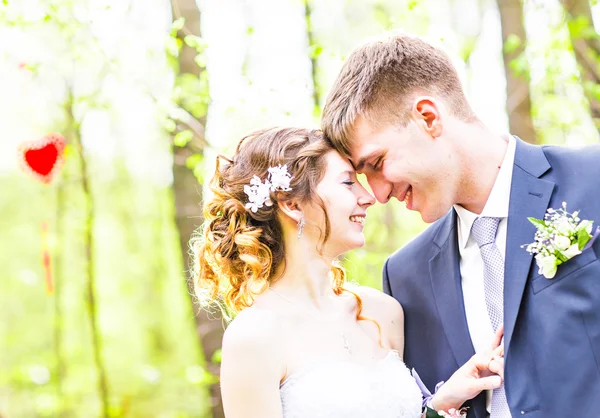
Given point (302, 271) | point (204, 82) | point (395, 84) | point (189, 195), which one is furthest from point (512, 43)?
point (302, 271)

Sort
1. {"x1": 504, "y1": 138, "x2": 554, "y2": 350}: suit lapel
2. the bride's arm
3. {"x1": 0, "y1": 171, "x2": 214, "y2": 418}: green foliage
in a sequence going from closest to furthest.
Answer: {"x1": 504, "y1": 138, "x2": 554, "y2": 350}: suit lapel
the bride's arm
{"x1": 0, "y1": 171, "x2": 214, "y2": 418}: green foliage

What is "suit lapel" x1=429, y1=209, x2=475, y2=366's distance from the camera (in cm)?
291

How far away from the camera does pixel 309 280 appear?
312 centimetres

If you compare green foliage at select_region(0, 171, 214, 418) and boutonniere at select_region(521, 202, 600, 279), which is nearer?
boutonniere at select_region(521, 202, 600, 279)

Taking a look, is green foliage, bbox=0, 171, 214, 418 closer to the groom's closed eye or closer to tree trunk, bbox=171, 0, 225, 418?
tree trunk, bbox=171, 0, 225, 418

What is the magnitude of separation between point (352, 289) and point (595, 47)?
331cm

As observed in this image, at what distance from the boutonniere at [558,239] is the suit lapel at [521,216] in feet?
0.18

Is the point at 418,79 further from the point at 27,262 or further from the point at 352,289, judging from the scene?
the point at 27,262

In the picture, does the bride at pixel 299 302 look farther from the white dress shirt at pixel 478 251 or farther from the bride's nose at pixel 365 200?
the white dress shirt at pixel 478 251

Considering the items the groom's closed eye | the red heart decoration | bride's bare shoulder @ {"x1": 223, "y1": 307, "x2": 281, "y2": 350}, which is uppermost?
the groom's closed eye

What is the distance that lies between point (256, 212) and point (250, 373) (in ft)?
2.27

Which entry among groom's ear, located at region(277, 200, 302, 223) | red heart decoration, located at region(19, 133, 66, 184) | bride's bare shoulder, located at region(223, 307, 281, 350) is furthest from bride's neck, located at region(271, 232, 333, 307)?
red heart decoration, located at region(19, 133, 66, 184)

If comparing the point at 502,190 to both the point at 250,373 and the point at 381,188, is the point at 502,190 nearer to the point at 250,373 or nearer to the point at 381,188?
the point at 381,188

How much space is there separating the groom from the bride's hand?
0.24 feet
